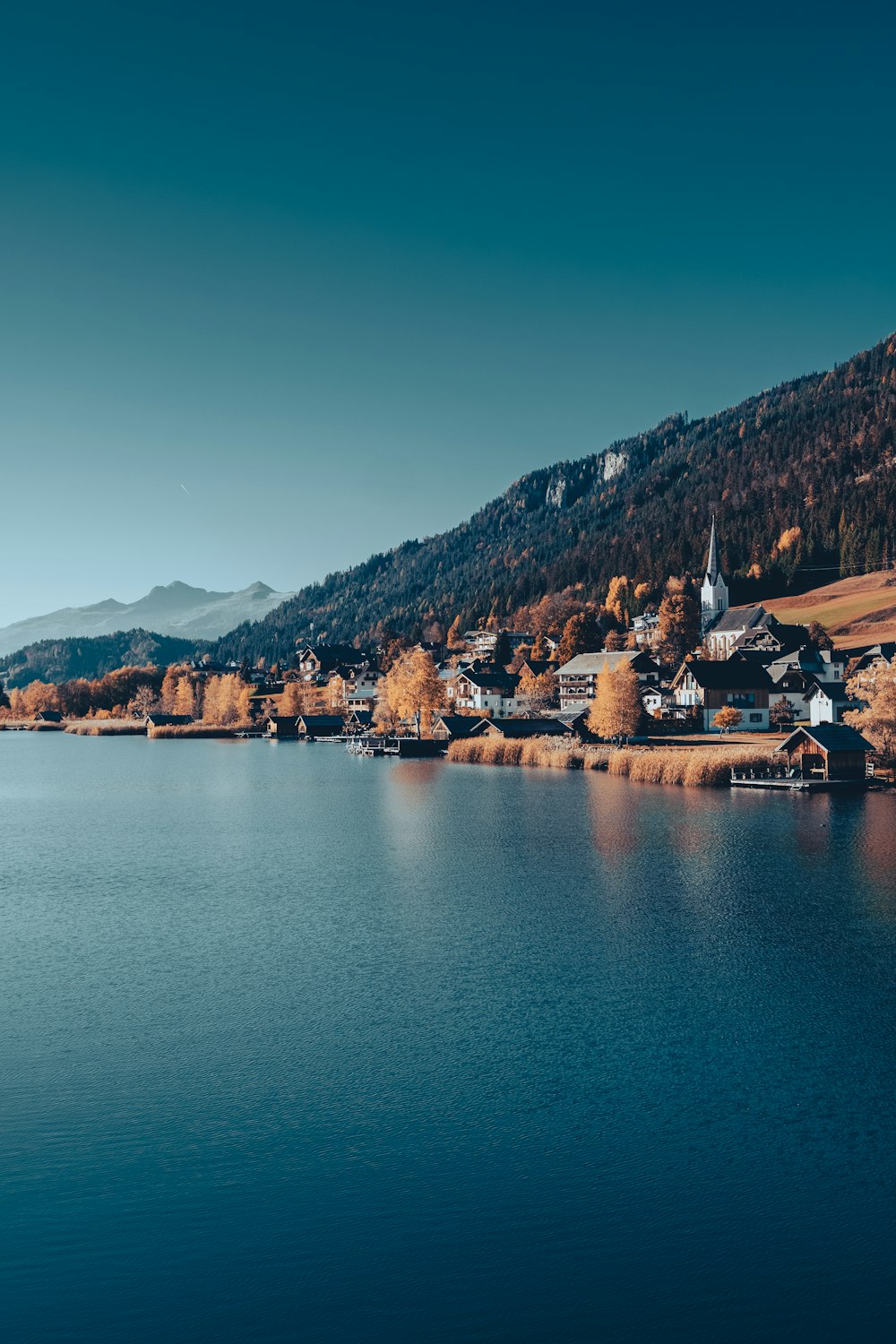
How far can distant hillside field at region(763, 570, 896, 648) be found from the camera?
449 ft

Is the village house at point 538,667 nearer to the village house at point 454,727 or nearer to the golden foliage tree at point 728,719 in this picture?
the village house at point 454,727

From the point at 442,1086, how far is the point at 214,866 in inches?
1019

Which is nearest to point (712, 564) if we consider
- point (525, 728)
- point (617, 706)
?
point (525, 728)

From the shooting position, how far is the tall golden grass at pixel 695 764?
7150 centimetres

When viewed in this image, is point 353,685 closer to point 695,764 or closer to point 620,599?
point 620,599

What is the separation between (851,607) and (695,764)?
9151cm

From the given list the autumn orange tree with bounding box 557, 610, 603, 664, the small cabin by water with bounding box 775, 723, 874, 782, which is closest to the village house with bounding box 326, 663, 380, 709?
the autumn orange tree with bounding box 557, 610, 603, 664

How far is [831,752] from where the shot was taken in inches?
2672

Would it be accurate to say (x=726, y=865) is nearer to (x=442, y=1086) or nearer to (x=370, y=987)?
(x=370, y=987)

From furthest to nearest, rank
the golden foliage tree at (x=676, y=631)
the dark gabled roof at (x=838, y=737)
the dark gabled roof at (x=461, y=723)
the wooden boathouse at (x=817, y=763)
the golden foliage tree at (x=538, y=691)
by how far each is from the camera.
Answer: the golden foliage tree at (x=676, y=631), the golden foliage tree at (x=538, y=691), the dark gabled roof at (x=461, y=723), the dark gabled roof at (x=838, y=737), the wooden boathouse at (x=817, y=763)

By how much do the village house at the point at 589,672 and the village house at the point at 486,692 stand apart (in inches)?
284

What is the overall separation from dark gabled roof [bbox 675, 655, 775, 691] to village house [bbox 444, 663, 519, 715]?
1362 inches

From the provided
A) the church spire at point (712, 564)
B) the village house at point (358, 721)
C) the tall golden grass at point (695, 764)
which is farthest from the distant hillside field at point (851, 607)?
the village house at point (358, 721)

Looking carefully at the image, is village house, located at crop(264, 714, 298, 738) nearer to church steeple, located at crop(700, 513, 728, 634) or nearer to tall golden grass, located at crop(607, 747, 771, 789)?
church steeple, located at crop(700, 513, 728, 634)
